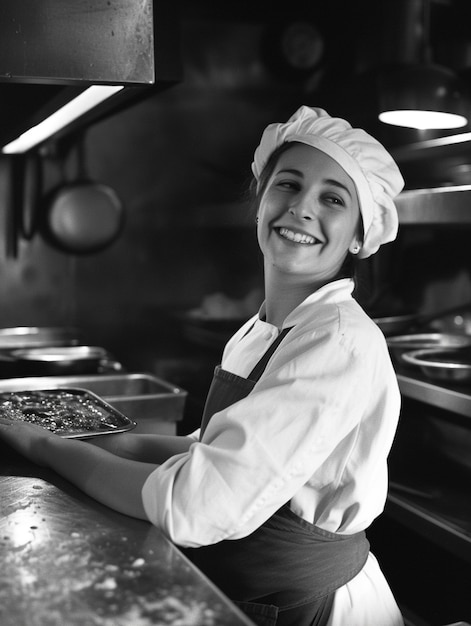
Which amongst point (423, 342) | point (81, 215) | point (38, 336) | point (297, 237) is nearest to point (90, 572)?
point (297, 237)

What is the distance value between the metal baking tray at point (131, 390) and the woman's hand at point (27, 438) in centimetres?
92

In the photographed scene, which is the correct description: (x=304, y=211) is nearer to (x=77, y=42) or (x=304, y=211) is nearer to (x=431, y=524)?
(x=77, y=42)

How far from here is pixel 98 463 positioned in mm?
1524

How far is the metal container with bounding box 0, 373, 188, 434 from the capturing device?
110 inches

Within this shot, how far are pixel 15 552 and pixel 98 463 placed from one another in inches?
12.6

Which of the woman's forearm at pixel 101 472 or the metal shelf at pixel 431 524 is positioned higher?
the woman's forearm at pixel 101 472

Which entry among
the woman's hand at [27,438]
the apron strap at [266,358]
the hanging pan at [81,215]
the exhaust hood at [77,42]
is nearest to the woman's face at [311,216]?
the apron strap at [266,358]

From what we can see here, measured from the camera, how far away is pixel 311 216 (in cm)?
168

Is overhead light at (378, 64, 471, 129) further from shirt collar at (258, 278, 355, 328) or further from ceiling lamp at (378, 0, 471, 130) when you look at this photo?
shirt collar at (258, 278, 355, 328)

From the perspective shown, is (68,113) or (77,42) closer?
(77,42)

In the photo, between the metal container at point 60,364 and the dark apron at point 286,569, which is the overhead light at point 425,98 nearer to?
the metal container at point 60,364

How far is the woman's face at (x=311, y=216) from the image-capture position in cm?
169

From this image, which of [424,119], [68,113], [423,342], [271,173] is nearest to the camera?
[271,173]

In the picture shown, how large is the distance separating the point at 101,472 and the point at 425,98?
207 cm
